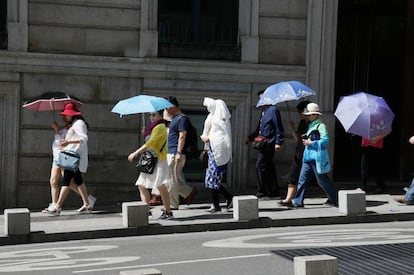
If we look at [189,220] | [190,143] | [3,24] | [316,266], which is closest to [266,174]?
[190,143]

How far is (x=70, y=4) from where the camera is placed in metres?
13.6

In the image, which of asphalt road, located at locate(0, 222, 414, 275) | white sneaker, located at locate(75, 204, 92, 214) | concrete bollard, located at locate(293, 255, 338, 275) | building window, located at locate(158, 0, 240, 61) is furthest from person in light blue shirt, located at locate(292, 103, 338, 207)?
concrete bollard, located at locate(293, 255, 338, 275)

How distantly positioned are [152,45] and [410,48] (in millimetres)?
5563

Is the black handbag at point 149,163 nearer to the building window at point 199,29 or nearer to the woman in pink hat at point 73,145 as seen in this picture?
the woman in pink hat at point 73,145

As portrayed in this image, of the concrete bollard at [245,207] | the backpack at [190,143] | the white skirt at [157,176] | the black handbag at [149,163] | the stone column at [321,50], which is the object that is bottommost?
the concrete bollard at [245,207]

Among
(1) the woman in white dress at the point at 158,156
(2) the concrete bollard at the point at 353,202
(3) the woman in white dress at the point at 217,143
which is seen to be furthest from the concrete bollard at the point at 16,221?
(2) the concrete bollard at the point at 353,202

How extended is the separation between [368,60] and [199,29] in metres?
4.78

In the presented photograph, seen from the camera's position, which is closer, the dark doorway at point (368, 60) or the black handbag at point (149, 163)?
the black handbag at point (149, 163)

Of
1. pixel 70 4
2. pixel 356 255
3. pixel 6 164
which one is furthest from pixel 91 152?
pixel 356 255

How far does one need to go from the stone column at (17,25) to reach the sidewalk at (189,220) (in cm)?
Result: 321

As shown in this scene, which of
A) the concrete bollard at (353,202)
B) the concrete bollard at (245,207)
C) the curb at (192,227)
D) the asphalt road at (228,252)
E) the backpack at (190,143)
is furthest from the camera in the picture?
the backpack at (190,143)

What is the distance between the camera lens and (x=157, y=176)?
→ 10789 millimetres

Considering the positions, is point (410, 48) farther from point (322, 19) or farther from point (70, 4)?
point (70, 4)

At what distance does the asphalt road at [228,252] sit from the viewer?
7.88 m
